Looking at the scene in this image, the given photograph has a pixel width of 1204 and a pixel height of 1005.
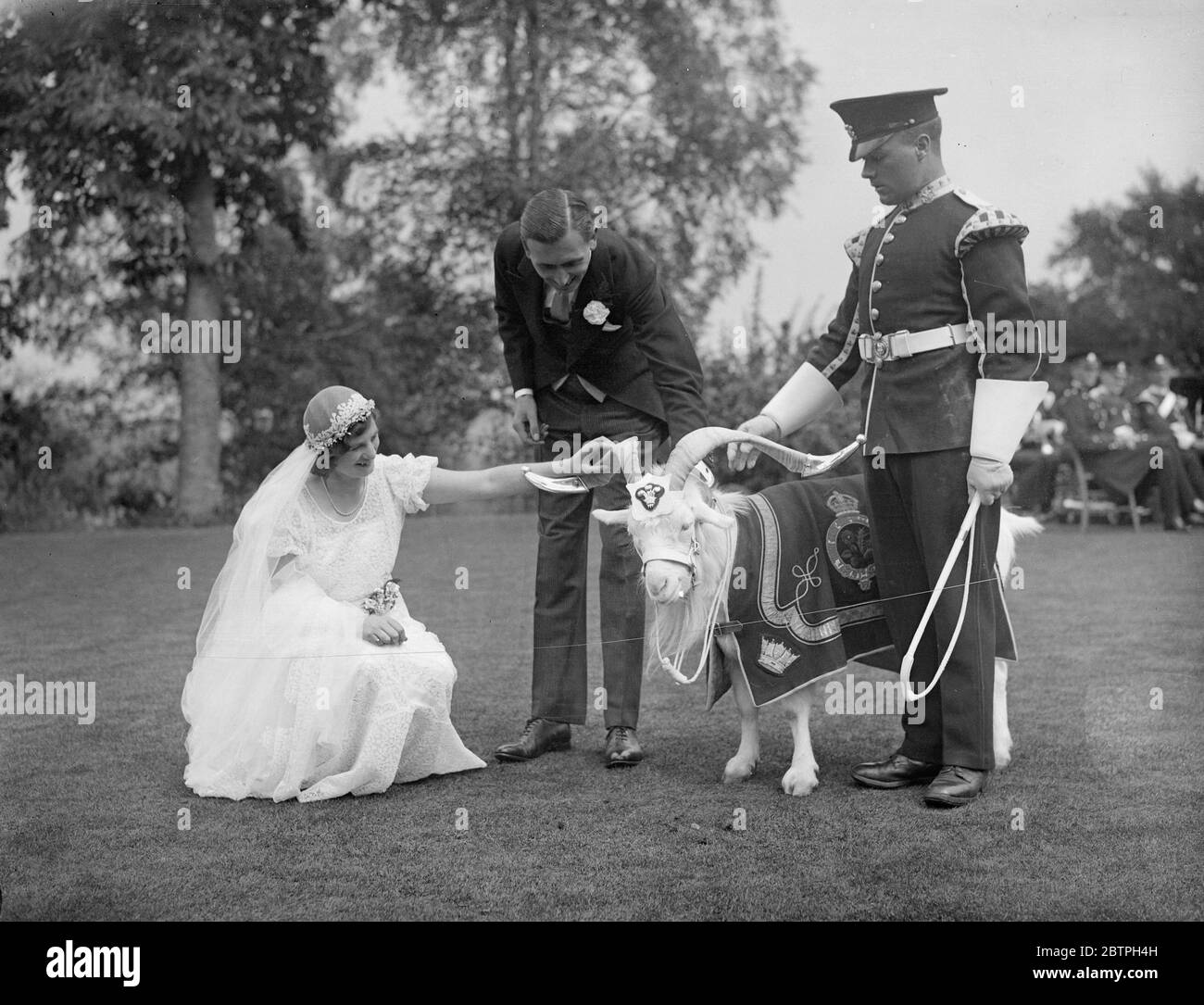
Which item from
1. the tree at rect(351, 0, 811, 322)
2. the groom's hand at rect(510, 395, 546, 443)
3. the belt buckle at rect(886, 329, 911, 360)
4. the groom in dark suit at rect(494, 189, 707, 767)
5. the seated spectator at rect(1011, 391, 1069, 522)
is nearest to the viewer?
the tree at rect(351, 0, 811, 322)

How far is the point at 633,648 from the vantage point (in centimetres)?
483

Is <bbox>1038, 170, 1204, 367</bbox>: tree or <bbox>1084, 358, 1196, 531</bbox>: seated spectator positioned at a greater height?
<bbox>1038, 170, 1204, 367</bbox>: tree

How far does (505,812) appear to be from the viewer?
13.7ft

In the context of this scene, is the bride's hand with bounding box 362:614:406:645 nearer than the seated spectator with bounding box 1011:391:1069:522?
Yes

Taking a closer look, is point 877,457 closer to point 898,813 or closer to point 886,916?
point 898,813

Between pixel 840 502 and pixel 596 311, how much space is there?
104 cm

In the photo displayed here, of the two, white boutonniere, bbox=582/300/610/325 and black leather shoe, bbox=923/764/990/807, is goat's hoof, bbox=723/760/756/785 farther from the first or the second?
white boutonniere, bbox=582/300/610/325

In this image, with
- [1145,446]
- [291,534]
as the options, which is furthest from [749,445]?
[1145,446]

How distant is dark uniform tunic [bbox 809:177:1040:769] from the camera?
402 centimetres

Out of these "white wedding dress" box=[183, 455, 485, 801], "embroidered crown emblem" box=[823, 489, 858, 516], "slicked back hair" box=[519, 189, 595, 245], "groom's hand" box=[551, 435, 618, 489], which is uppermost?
"slicked back hair" box=[519, 189, 595, 245]

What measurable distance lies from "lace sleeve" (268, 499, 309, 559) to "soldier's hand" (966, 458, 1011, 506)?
83.8 inches

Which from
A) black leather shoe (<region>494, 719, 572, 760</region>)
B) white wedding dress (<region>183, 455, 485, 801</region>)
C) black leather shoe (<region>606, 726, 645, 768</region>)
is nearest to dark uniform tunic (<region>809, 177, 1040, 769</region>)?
black leather shoe (<region>606, 726, 645, 768</region>)

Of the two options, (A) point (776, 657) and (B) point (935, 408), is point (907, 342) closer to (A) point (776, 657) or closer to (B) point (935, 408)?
(B) point (935, 408)
